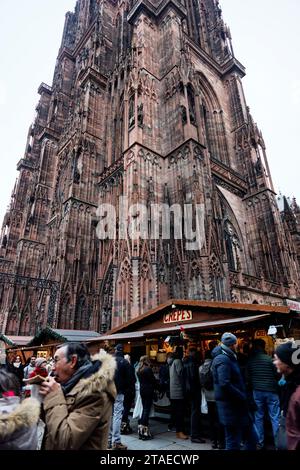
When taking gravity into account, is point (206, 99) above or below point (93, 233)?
above

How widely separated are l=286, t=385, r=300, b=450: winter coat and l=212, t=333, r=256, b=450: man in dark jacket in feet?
5.01

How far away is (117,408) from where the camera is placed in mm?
4965

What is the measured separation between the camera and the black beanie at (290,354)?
2275 millimetres

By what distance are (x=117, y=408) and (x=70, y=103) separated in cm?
3186

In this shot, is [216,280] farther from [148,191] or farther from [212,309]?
[148,191]

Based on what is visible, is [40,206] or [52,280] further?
[40,206]

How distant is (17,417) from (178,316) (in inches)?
260

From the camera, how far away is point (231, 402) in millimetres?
3498

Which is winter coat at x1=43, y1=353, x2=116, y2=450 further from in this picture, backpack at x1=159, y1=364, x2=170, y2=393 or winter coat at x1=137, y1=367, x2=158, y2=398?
backpack at x1=159, y1=364, x2=170, y2=393

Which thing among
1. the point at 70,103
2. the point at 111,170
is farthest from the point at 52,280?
the point at 70,103

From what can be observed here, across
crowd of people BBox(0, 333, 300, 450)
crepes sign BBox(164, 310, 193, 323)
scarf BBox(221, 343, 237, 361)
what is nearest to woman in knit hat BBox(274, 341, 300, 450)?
crowd of people BBox(0, 333, 300, 450)

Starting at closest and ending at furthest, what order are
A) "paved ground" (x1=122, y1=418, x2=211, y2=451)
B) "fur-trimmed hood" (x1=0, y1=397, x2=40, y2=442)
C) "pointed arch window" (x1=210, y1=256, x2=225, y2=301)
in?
"fur-trimmed hood" (x1=0, y1=397, x2=40, y2=442) < "paved ground" (x1=122, y1=418, x2=211, y2=451) < "pointed arch window" (x1=210, y1=256, x2=225, y2=301)

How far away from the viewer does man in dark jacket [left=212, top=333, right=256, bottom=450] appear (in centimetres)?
345

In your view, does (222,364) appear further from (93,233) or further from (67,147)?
(67,147)
